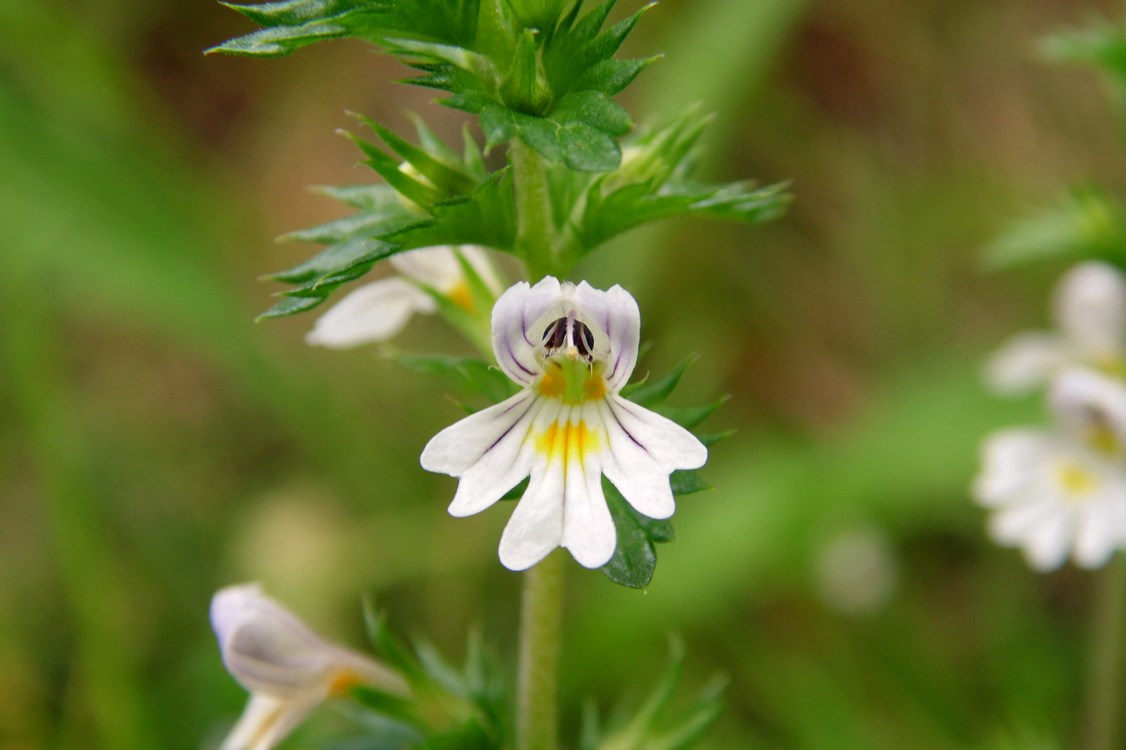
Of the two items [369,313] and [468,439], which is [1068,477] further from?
[468,439]

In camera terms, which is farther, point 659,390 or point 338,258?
point 659,390

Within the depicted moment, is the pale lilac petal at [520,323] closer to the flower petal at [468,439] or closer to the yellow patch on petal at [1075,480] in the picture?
the flower petal at [468,439]

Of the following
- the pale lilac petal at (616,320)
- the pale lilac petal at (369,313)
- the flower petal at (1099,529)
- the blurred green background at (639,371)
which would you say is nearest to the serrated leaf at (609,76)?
the pale lilac petal at (616,320)

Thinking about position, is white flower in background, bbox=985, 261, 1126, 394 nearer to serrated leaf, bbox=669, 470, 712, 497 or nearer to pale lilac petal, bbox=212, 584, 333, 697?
serrated leaf, bbox=669, 470, 712, 497

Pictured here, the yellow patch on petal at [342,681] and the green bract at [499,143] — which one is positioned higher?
the green bract at [499,143]

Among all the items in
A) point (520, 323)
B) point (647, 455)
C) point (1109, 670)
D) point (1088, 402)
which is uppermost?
point (1088, 402)

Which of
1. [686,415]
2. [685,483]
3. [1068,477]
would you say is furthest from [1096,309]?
[685,483]
